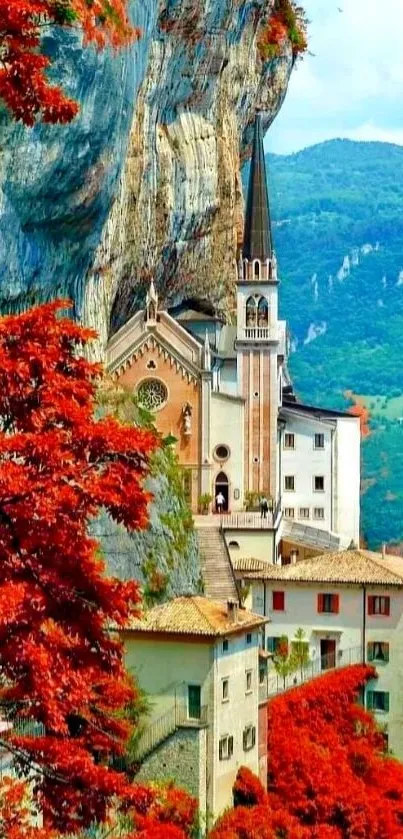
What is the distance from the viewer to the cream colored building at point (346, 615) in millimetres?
45844

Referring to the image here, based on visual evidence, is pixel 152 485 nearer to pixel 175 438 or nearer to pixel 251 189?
pixel 175 438

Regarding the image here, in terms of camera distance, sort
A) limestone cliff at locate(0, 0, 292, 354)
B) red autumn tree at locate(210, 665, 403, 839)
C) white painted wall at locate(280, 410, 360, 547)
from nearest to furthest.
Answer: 1. limestone cliff at locate(0, 0, 292, 354)
2. red autumn tree at locate(210, 665, 403, 839)
3. white painted wall at locate(280, 410, 360, 547)

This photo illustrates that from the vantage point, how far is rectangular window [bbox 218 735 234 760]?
38000 millimetres

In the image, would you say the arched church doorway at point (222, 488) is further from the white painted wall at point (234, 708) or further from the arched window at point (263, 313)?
the white painted wall at point (234, 708)

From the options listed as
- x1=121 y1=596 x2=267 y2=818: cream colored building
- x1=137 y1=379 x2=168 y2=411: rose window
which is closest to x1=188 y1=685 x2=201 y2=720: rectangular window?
x1=121 y1=596 x2=267 y2=818: cream colored building

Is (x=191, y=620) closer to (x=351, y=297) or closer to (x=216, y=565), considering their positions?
(x=216, y=565)

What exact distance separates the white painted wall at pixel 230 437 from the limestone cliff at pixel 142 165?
4606mm

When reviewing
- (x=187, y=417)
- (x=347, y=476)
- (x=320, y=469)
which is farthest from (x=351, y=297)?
(x=187, y=417)

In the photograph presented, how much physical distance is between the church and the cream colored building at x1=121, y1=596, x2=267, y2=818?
2022 cm

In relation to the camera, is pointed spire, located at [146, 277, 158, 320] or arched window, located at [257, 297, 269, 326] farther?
arched window, located at [257, 297, 269, 326]

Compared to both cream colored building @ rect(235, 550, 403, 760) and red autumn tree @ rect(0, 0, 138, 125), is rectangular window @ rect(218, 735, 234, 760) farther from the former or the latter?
red autumn tree @ rect(0, 0, 138, 125)

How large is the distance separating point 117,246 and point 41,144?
19071mm

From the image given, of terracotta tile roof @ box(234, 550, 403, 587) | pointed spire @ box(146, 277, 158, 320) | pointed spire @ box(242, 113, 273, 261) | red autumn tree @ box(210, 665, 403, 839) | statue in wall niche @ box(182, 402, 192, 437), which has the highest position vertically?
pointed spire @ box(242, 113, 273, 261)

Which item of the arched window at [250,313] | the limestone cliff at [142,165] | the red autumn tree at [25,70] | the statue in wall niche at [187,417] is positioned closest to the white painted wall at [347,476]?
the limestone cliff at [142,165]
